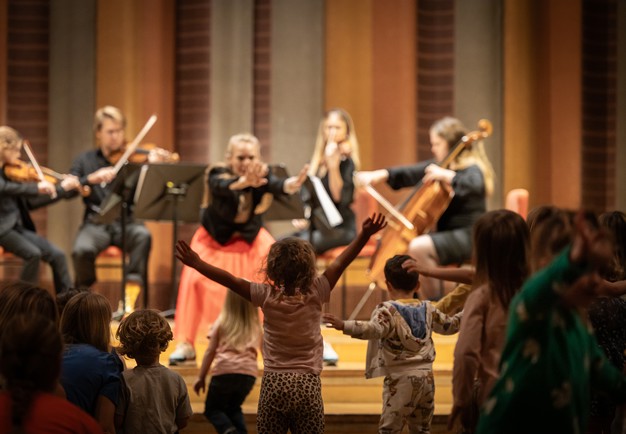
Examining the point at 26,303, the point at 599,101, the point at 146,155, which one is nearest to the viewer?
the point at 26,303

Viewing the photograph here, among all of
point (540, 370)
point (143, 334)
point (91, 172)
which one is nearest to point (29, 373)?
point (143, 334)

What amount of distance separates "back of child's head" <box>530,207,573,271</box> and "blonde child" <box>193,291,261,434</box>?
6.65ft

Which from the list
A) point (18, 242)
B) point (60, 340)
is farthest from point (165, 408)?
point (18, 242)

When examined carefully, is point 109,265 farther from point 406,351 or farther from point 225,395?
point 406,351

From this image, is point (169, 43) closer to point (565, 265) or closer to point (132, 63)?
point (132, 63)

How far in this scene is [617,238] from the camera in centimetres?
343

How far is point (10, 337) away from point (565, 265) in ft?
4.18

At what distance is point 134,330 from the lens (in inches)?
124

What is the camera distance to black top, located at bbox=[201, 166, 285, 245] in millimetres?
5668

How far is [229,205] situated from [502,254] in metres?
3.08

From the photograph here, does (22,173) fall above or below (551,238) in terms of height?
above

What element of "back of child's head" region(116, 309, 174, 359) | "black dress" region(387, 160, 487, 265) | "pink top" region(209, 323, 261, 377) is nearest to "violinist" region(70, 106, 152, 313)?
"black dress" region(387, 160, 487, 265)

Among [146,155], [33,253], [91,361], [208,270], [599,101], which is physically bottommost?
[91,361]

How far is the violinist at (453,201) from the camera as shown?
6180 millimetres
